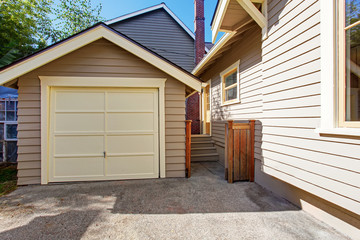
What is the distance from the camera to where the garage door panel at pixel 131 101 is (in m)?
4.46

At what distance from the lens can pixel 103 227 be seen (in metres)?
2.53

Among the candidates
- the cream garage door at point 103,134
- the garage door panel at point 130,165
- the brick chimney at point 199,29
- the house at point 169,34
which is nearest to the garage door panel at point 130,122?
the cream garage door at point 103,134

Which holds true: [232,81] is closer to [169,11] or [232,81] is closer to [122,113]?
[122,113]

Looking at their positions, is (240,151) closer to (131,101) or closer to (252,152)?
(252,152)

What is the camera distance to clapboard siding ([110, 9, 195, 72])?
1006cm

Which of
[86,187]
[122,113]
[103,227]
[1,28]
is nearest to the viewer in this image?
[103,227]

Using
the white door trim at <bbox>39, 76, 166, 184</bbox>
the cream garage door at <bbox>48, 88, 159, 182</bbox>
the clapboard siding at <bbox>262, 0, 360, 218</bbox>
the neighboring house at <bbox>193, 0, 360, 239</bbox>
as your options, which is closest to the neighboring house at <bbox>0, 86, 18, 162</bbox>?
the white door trim at <bbox>39, 76, 166, 184</bbox>

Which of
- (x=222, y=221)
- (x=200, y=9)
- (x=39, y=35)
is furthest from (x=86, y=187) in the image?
(x=39, y=35)

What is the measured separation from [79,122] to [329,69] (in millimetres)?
4816

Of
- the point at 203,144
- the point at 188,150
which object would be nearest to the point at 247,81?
the point at 188,150

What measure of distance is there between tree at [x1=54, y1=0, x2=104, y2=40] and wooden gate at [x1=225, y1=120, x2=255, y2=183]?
1628 cm

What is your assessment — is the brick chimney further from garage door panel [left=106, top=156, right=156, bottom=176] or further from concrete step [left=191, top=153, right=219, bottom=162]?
garage door panel [left=106, top=156, right=156, bottom=176]

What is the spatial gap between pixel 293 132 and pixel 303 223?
132cm

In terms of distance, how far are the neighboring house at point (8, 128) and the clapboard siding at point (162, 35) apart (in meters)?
6.25
